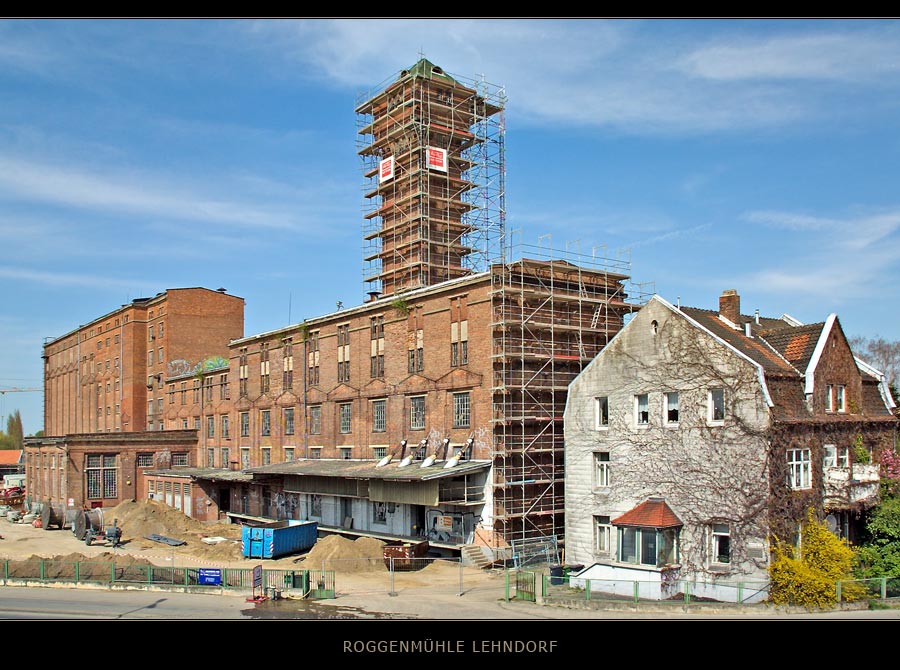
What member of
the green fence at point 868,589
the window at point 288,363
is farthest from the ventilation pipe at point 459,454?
the window at point 288,363

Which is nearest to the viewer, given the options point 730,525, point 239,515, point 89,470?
point 730,525

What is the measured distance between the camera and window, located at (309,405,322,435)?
5416 centimetres

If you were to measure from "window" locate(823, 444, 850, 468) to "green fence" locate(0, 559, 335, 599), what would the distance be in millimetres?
20764

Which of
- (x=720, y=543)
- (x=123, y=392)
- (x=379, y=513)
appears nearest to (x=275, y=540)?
(x=379, y=513)

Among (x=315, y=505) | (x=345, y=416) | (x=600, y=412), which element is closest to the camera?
(x=600, y=412)

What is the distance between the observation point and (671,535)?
31172 mm

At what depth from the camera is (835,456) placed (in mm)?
31750

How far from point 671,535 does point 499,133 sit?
135ft

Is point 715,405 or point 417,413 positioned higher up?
point 715,405

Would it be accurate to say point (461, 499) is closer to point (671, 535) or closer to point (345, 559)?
point (345, 559)

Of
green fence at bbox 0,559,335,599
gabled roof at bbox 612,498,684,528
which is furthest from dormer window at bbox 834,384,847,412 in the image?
green fence at bbox 0,559,335,599

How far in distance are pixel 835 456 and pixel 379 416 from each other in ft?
85.2

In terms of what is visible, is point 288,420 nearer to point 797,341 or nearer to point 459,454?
point 459,454

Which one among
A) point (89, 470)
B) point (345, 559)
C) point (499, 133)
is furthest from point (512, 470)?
point (89, 470)
